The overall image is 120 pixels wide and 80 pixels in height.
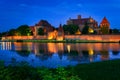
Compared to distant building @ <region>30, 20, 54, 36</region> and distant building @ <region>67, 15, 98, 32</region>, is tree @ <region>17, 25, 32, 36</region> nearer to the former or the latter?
distant building @ <region>30, 20, 54, 36</region>

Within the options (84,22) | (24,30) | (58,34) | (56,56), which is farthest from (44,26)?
(56,56)

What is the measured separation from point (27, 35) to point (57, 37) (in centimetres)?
2064

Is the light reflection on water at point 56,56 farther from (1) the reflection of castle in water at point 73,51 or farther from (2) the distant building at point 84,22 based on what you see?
(2) the distant building at point 84,22

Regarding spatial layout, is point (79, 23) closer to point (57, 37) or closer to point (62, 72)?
point (57, 37)

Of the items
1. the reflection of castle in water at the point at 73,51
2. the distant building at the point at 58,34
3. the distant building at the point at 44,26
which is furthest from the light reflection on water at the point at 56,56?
the distant building at the point at 44,26

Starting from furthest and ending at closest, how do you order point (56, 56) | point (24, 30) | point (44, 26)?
point (24, 30)
point (44, 26)
point (56, 56)

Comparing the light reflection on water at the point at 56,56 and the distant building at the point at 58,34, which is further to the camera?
the distant building at the point at 58,34

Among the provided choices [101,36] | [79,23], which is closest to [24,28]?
[79,23]

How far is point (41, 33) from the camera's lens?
112312 millimetres

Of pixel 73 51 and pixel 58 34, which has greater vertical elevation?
pixel 58 34

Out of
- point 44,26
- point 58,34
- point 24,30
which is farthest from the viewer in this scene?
point 24,30

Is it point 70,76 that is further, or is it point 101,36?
point 101,36

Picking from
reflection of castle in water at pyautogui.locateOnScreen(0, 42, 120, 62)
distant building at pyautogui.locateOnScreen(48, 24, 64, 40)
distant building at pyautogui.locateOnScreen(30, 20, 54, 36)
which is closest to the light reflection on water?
reflection of castle in water at pyautogui.locateOnScreen(0, 42, 120, 62)

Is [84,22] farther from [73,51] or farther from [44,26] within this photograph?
[73,51]
